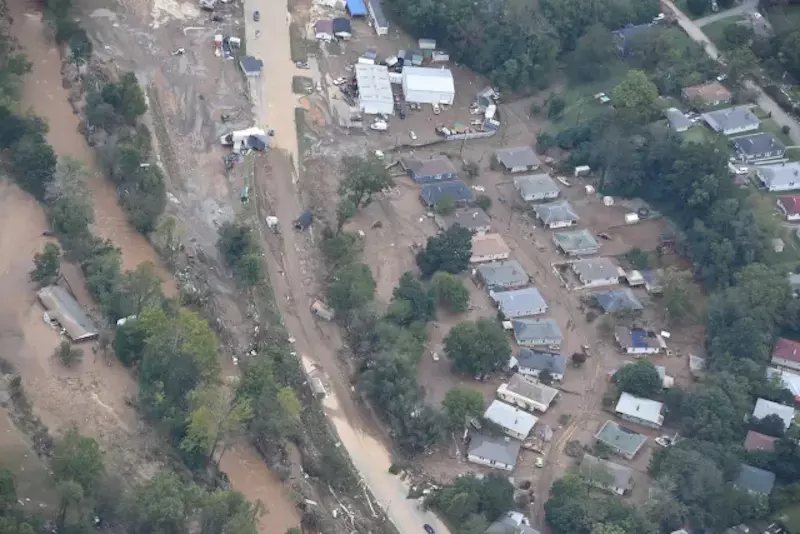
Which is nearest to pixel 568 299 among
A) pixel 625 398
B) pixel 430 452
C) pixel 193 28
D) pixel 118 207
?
pixel 625 398

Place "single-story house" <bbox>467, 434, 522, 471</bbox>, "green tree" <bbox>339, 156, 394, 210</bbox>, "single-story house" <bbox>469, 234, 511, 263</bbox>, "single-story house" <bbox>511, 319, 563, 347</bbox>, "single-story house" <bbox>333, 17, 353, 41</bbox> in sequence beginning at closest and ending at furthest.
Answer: "single-story house" <bbox>467, 434, 522, 471</bbox>, "single-story house" <bbox>511, 319, 563, 347</bbox>, "single-story house" <bbox>469, 234, 511, 263</bbox>, "green tree" <bbox>339, 156, 394, 210</bbox>, "single-story house" <bbox>333, 17, 353, 41</bbox>

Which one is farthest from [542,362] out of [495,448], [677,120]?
[677,120]

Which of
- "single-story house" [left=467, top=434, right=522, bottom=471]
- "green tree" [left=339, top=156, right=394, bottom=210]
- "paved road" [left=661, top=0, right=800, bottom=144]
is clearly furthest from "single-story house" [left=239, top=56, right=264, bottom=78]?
"single-story house" [left=467, top=434, right=522, bottom=471]

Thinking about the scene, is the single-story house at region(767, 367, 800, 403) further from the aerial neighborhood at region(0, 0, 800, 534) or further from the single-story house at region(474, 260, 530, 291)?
the single-story house at region(474, 260, 530, 291)

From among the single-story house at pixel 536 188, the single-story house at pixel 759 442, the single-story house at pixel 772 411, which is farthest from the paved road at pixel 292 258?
the single-story house at pixel 772 411

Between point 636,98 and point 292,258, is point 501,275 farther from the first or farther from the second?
point 636,98

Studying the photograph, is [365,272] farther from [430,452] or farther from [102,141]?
[102,141]

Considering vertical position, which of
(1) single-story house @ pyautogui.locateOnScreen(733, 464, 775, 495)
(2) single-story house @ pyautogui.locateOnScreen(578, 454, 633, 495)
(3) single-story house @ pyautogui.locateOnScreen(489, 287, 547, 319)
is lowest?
(2) single-story house @ pyautogui.locateOnScreen(578, 454, 633, 495)
